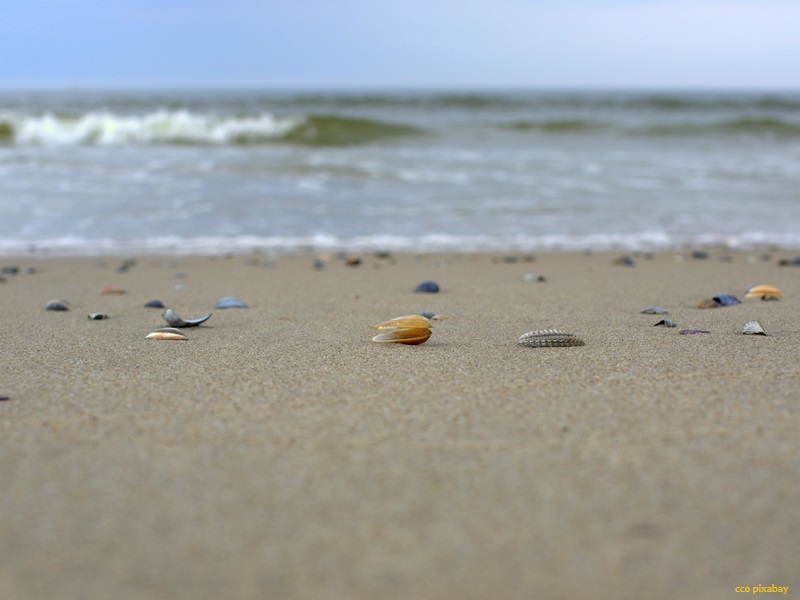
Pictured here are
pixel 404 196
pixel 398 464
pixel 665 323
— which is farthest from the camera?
pixel 404 196

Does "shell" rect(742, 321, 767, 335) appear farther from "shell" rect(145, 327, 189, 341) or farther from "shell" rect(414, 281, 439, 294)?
"shell" rect(145, 327, 189, 341)

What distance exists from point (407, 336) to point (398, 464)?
1.11m

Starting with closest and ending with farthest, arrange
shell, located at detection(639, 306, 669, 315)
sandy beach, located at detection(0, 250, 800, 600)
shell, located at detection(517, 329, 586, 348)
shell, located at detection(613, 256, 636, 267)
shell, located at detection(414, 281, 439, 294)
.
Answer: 1. sandy beach, located at detection(0, 250, 800, 600)
2. shell, located at detection(517, 329, 586, 348)
3. shell, located at detection(639, 306, 669, 315)
4. shell, located at detection(414, 281, 439, 294)
5. shell, located at detection(613, 256, 636, 267)

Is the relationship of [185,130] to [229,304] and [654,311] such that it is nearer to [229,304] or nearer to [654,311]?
[229,304]

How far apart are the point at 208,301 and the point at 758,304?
104 inches

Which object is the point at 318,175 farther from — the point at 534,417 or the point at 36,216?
the point at 534,417

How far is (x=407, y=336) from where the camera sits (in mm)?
2707

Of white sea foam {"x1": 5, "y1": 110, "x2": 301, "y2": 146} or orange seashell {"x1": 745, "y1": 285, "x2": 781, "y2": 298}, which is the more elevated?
white sea foam {"x1": 5, "y1": 110, "x2": 301, "y2": 146}

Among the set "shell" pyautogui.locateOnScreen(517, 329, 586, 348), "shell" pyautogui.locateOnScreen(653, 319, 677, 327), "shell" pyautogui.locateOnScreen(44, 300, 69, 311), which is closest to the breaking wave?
"shell" pyautogui.locateOnScreen(44, 300, 69, 311)

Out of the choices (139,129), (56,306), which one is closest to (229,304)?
(56,306)

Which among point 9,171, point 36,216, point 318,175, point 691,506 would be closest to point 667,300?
point 691,506

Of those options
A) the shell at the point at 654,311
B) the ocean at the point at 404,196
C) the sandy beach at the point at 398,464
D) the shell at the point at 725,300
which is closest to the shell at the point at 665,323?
the sandy beach at the point at 398,464

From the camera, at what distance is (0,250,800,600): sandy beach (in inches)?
49.1

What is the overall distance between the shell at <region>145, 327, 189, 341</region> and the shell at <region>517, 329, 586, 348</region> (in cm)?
119
